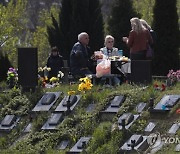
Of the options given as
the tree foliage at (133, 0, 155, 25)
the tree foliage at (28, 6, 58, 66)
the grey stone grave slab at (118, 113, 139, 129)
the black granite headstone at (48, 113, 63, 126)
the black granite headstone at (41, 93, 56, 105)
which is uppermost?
the grey stone grave slab at (118, 113, 139, 129)

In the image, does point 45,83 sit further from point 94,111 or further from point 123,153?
point 123,153

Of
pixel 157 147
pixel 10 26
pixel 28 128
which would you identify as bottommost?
pixel 10 26

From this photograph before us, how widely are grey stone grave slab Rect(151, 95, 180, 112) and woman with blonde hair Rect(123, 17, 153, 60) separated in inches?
103

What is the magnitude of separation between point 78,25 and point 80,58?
28.0 feet

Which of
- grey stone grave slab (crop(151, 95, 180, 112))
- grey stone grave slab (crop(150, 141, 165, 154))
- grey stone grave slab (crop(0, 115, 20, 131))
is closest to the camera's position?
grey stone grave slab (crop(150, 141, 165, 154))

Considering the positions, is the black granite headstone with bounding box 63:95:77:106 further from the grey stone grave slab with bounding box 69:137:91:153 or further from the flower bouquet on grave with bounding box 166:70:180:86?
the flower bouquet on grave with bounding box 166:70:180:86

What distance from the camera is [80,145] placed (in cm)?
1337

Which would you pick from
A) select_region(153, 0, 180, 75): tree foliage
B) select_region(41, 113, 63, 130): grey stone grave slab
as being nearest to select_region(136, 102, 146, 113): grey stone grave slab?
select_region(41, 113, 63, 130): grey stone grave slab

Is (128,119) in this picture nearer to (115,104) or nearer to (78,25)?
(115,104)

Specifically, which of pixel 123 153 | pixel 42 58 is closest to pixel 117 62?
pixel 123 153

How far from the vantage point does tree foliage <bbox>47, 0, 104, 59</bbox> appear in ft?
84.6

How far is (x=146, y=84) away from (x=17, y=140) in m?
2.70

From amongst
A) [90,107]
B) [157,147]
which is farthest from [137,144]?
[90,107]

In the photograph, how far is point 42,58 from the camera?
36125 mm
